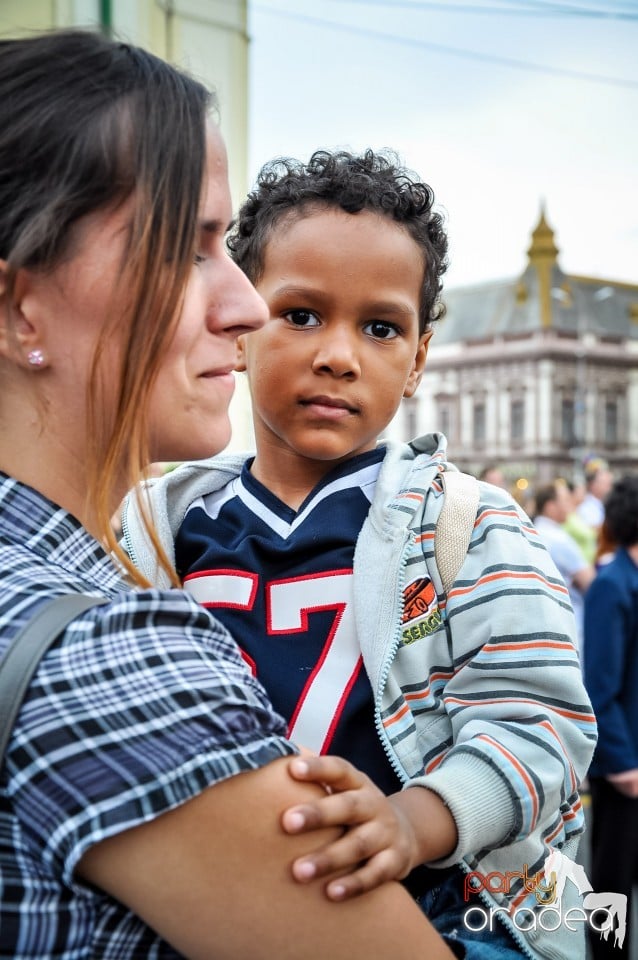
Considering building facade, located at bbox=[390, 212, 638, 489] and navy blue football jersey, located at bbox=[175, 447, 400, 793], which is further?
building facade, located at bbox=[390, 212, 638, 489]

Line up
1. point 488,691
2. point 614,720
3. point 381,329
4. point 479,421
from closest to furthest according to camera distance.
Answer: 1. point 488,691
2. point 381,329
3. point 614,720
4. point 479,421

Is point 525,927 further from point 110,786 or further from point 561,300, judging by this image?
point 561,300

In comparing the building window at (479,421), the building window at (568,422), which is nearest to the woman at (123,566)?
the building window at (479,421)

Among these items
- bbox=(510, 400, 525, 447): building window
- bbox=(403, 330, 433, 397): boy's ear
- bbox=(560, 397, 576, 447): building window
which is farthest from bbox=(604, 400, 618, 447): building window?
bbox=(403, 330, 433, 397): boy's ear

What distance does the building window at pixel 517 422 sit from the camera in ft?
154

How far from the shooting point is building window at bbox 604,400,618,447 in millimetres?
48656

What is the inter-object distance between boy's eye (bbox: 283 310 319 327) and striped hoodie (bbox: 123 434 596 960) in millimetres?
373

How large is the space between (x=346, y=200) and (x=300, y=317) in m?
0.25

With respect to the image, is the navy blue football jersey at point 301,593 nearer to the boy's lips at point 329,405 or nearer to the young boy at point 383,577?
the young boy at point 383,577

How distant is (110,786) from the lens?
939 mm

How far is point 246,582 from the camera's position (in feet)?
5.96

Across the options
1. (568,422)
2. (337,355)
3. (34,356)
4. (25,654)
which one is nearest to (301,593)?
(337,355)

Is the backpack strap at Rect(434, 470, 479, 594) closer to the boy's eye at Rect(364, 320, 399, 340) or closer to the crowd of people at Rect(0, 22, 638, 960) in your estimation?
the crowd of people at Rect(0, 22, 638, 960)

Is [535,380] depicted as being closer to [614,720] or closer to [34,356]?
[614,720]
